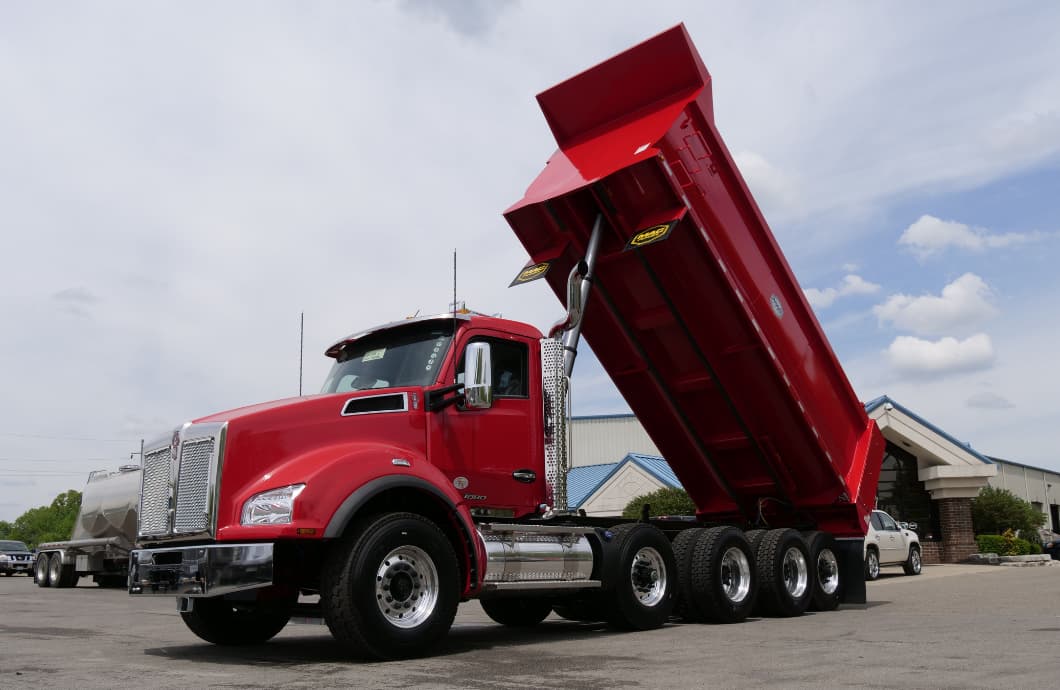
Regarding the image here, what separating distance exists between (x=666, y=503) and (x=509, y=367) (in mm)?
18016

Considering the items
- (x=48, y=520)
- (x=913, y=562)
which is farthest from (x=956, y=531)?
(x=48, y=520)

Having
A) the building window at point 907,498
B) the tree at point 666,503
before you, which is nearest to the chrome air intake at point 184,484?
the tree at point 666,503

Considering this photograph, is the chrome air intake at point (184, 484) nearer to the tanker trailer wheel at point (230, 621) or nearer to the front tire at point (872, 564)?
the tanker trailer wheel at point (230, 621)

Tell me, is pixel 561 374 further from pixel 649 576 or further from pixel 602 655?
pixel 602 655

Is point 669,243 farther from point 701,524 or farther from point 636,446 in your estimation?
point 636,446

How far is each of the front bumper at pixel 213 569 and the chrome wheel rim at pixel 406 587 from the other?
2.64ft

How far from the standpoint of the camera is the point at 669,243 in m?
9.20

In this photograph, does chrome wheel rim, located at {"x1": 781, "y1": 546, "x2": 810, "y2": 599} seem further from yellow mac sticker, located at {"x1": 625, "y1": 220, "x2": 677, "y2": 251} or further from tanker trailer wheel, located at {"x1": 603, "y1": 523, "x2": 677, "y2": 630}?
yellow mac sticker, located at {"x1": 625, "y1": 220, "x2": 677, "y2": 251}

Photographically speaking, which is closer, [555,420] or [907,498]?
[555,420]

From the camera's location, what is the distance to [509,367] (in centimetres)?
855

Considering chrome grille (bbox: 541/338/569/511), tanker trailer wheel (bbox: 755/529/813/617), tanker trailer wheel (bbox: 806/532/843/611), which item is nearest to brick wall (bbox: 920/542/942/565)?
tanker trailer wheel (bbox: 806/532/843/611)

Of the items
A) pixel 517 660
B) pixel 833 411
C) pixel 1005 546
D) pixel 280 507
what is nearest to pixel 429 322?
pixel 280 507

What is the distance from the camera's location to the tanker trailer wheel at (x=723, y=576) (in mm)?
9703

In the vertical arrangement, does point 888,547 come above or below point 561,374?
below
